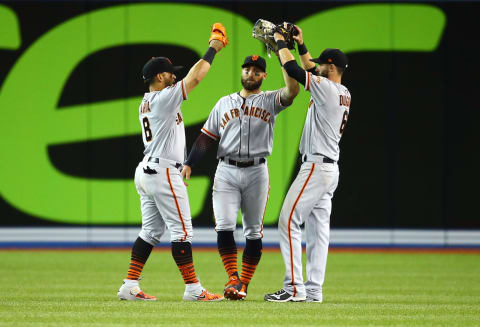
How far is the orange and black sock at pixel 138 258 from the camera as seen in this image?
23.4 ft

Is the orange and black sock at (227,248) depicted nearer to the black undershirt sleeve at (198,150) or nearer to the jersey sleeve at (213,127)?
the black undershirt sleeve at (198,150)

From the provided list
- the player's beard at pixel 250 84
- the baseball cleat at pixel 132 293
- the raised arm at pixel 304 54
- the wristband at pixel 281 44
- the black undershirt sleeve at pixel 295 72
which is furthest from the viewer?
the player's beard at pixel 250 84

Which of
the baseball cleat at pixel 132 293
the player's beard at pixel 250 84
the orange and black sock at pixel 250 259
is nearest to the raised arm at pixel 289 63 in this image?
the player's beard at pixel 250 84

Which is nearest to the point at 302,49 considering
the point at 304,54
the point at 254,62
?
the point at 304,54

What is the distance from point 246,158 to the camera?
7234mm

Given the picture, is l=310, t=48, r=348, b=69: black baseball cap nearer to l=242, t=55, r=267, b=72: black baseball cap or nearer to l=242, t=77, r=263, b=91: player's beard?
l=242, t=55, r=267, b=72: black baseball cap

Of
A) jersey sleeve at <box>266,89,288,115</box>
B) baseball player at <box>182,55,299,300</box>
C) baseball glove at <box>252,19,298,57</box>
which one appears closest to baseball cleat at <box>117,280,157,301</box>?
baseball player at <box>182,55,299,300</box>

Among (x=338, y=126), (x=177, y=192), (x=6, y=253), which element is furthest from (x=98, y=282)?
(x=6, y=253)

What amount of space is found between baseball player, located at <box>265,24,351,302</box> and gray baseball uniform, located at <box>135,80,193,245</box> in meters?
0.83

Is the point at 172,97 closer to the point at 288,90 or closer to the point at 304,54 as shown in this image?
the point at 288,90

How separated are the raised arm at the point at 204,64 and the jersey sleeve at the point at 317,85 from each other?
2.59 ft

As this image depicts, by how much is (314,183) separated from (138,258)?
5.22ft

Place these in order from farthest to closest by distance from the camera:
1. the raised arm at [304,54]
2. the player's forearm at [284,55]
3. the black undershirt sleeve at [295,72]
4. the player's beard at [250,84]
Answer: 1. the player's beard at [250,84]
2. the raised arm at [304,54]
3. the player's forearm at [284,55]
4. the black undershirt sleeve at [295,72]

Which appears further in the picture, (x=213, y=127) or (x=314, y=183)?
(x=213, y=127)
